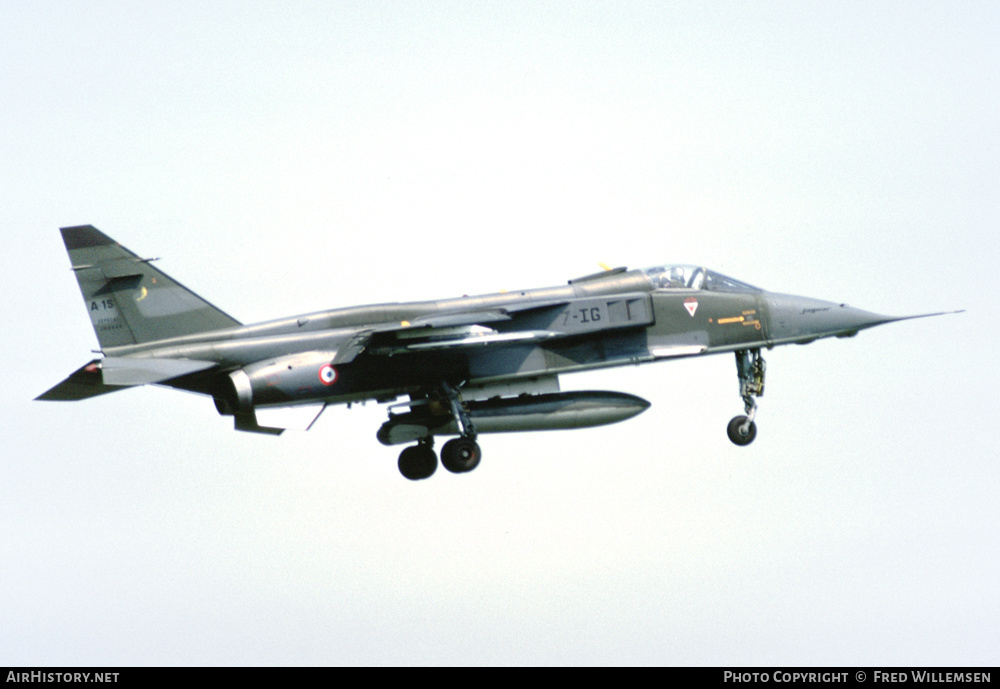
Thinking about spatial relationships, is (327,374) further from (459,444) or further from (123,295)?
(123,295)

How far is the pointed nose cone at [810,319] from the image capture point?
98.1 feet

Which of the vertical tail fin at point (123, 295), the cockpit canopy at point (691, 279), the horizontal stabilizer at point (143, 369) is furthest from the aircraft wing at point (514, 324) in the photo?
the vertical tail fin at point (123, 295)

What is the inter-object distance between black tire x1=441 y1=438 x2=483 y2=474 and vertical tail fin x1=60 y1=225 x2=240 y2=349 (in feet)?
15.0

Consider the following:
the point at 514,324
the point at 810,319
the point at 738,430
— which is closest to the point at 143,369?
the point at 514,324

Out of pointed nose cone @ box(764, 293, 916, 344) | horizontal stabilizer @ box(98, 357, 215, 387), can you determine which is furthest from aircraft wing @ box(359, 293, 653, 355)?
horizontal stabilizer @ box(98, 357, 215, 387)

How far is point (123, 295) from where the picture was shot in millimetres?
27422

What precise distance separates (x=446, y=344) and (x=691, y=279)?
5177 mm

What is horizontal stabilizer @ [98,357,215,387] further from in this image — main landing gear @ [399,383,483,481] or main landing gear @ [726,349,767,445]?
main landing gear @ [726,349,767,445]

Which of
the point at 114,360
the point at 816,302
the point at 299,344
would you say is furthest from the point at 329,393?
the point at 816,302

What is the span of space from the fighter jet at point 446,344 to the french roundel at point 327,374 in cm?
2

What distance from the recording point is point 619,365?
2900 centimetres

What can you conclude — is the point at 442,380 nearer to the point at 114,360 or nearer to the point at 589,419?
the point at 589,419

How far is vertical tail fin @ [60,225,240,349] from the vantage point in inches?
1078

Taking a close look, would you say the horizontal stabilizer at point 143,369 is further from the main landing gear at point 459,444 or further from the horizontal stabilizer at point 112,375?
the main landing gear at point 459,444
